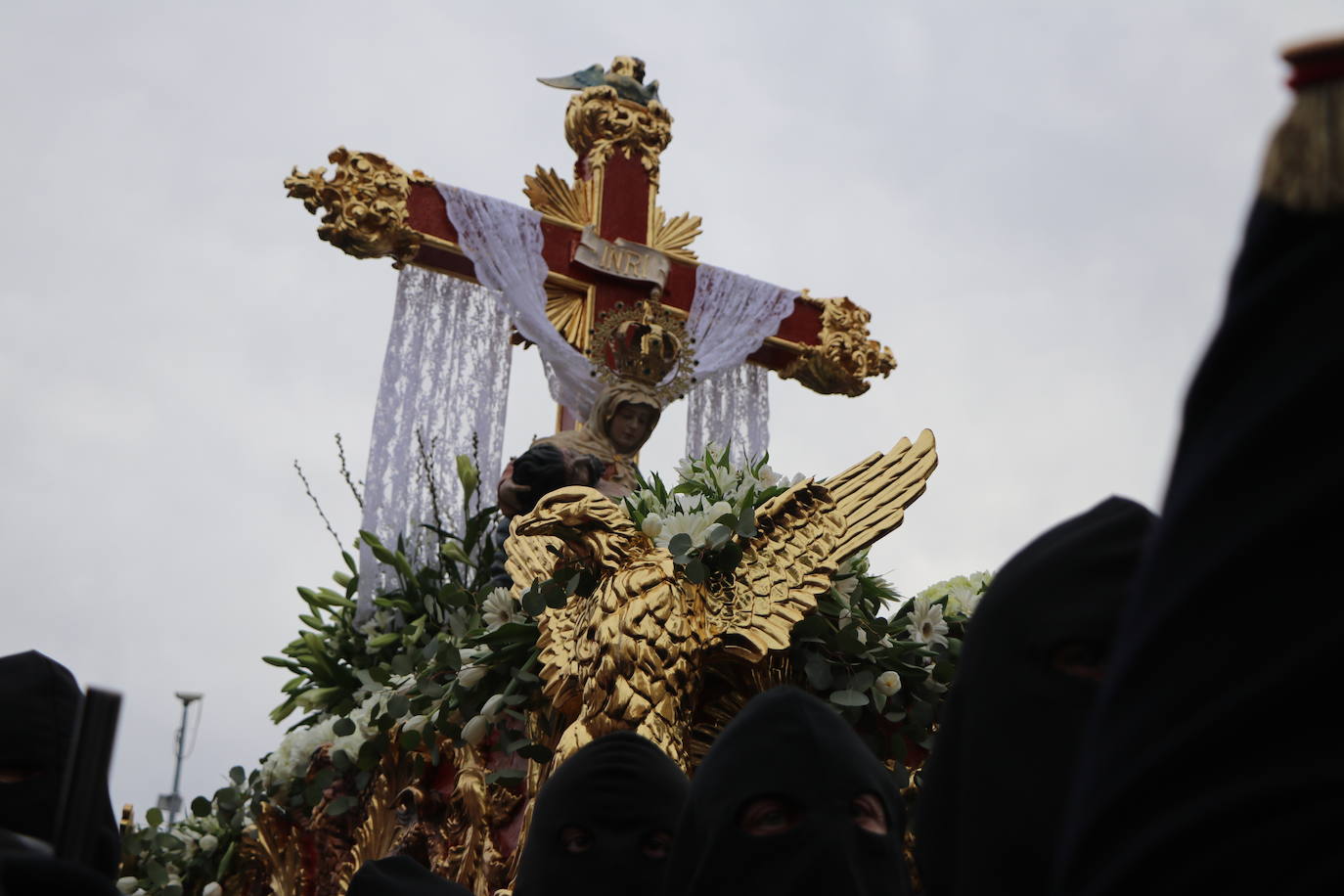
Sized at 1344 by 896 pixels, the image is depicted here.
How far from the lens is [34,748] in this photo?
2.49 meters

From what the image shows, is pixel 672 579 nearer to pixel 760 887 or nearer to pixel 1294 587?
pixel 760 887

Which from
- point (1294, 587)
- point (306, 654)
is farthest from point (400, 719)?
point (1294, 587)

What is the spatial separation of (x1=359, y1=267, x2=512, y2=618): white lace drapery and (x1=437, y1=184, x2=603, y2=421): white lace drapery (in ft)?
0.42

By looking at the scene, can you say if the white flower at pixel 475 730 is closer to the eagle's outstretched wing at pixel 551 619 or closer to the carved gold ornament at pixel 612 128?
the eagle's outstretched wing at pixel 551 619

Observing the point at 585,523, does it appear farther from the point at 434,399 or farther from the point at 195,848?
the point at 434,399

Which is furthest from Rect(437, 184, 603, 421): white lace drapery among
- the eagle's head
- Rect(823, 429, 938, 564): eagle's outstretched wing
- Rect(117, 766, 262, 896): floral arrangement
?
the eagle's head

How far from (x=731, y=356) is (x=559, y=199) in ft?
3.73

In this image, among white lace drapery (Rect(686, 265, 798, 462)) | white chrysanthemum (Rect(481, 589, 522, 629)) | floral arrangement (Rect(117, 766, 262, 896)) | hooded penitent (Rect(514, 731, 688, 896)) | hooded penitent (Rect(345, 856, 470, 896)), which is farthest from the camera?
white lace drapery (Rect(686, 265, 798, 462))

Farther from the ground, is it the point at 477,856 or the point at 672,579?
the point at 672,579

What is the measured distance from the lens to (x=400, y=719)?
4.11 meters

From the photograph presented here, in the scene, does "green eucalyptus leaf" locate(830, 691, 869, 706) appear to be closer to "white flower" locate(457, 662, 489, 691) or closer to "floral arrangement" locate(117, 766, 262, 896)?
"white flower" locate(457, 662, 489, 691)

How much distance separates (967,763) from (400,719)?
110 inches

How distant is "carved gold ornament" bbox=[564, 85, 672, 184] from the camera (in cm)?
738

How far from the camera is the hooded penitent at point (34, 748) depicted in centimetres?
240
